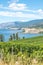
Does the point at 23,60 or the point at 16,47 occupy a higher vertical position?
the point at 23,60

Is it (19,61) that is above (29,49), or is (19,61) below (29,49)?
above

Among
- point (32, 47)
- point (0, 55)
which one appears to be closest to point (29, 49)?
point (32, 47)

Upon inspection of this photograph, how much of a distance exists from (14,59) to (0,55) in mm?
722

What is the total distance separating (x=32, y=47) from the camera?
17172mm

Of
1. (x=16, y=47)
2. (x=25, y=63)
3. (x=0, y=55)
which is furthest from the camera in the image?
(x=16, y=47)

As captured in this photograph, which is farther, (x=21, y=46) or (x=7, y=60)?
(x=21, y=46)

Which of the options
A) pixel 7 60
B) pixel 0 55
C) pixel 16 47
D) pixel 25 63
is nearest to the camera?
pixel 25 63

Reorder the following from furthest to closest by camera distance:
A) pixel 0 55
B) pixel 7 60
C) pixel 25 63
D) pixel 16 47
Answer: pixel 16 47 → pixel 0 55 → pixel 7 60 → pixel 25 63

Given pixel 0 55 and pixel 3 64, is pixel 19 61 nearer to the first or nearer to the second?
pixel 3 64

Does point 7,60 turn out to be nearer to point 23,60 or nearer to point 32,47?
point 23,60

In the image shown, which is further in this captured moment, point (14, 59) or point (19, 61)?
point (14, 59)

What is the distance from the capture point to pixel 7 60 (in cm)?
456

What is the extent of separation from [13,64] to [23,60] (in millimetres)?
269

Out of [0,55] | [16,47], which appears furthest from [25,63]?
[16,47]
